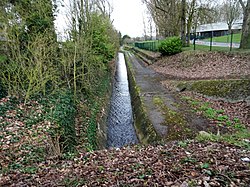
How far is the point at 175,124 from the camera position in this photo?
632cm

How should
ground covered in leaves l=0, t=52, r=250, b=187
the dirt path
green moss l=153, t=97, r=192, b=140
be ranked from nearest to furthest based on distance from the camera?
1. ground covered in leaves l=0, t=52, r=250, b=187
2. green moss l=153, t=97, r=192, b=140
3. the dirt path

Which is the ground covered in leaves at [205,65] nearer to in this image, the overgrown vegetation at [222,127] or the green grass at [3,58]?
the overgrown vegetation at [222,127]

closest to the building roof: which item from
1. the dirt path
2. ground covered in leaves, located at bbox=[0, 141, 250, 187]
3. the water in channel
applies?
the water in channel

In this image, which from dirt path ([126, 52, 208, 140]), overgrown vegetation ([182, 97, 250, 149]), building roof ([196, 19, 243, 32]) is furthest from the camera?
→ building roof ([196, 19, 243, 32])

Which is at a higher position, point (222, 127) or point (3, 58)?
point (3, 58)

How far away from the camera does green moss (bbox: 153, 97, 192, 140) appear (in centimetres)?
564

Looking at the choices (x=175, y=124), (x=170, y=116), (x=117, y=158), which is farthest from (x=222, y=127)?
(x=117, y=158)

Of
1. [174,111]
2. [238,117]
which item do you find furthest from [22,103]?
[238,117]

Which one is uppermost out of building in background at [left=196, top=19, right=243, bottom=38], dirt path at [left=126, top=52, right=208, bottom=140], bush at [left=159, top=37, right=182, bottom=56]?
building in background at [left=196, top=19, right=243, bottom=38]

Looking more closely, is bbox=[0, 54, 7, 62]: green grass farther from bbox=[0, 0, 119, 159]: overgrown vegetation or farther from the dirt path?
the dirt path

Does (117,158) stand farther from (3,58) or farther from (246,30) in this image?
(246,30)

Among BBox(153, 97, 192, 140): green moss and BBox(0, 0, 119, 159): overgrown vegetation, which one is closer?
BBox(153, 97, 192, 140): green moss

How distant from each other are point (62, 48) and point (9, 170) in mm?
6127

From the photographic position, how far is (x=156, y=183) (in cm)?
253
